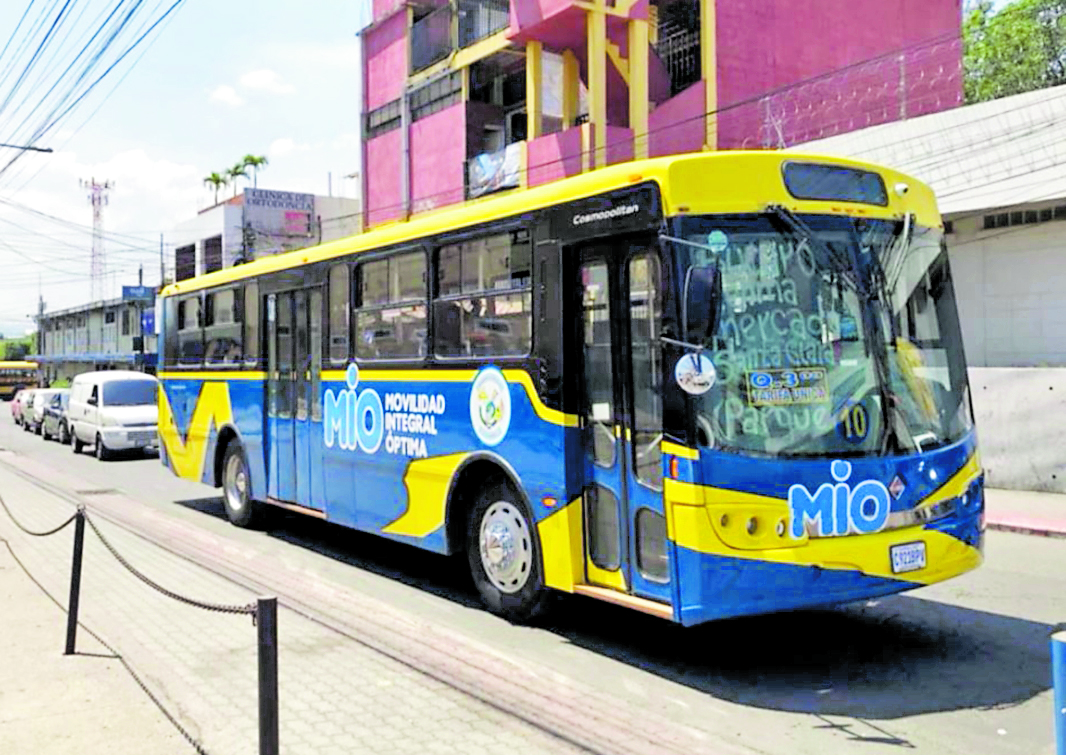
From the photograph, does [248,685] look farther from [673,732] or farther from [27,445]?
[27,445]

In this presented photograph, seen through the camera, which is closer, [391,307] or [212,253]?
[391,307]

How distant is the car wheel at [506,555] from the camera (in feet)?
22.9

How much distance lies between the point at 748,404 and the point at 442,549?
3.35m

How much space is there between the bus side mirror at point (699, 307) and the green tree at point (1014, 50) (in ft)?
92.6

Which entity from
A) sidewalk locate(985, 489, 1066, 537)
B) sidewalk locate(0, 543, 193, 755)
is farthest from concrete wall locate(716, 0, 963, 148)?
sidewalk locate(0, 543, 193, 755)

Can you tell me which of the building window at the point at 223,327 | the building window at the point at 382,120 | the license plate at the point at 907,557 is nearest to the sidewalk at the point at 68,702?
the license plate at the point at 907,557

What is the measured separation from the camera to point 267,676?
3.80 meters

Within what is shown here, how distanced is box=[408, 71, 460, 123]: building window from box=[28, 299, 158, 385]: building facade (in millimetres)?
27238

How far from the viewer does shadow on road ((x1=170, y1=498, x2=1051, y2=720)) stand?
5504mm

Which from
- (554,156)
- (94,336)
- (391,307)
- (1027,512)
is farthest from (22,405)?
(94,336)

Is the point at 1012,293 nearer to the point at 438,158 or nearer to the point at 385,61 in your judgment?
the point at 438,158

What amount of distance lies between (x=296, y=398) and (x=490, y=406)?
3.91 meters

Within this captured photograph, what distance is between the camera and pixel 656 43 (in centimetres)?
2562

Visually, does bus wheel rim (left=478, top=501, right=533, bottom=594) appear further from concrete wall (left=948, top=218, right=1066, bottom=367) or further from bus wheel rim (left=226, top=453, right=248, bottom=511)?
concrete wall (left=948, top=218, right=1066, bottom=367)
